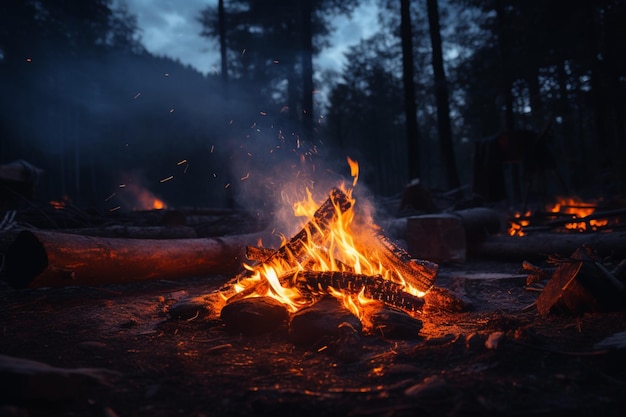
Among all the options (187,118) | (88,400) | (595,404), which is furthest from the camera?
(187,118)

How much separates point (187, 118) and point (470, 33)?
20.1 metres

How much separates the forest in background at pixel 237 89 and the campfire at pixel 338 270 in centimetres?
840

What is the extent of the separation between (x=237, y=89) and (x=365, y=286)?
88.4ft

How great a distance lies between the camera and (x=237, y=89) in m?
28.5

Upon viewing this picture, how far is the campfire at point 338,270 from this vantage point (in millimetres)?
4027

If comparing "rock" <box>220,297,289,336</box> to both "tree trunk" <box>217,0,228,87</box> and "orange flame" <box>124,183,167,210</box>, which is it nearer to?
"tree trunk" <box>217,0,228,87</box>

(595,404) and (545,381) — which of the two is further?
(545,381)

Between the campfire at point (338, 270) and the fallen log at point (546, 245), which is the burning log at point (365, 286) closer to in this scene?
the campfire at point (338, 270)

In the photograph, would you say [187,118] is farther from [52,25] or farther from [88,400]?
[88,400]

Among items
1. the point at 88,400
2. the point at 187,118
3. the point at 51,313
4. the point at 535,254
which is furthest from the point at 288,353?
the point at 187,118

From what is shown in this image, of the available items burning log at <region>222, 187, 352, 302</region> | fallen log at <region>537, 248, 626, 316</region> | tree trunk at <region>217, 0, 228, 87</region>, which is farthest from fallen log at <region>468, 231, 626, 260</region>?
tree trunk at <region>217, 0, 228, 87</region>

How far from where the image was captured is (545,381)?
2.35 meters

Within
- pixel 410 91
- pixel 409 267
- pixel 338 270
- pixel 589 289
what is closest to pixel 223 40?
pixel 410 91

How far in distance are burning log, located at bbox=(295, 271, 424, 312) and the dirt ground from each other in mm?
250
